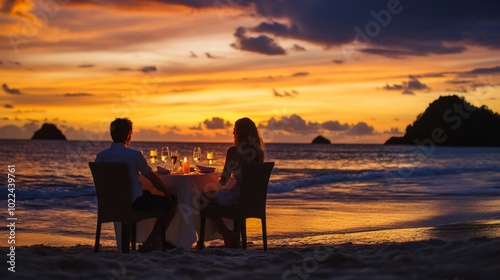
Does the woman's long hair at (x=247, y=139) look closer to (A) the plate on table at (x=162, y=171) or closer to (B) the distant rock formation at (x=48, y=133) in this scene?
(A) the plate on table at (x=162, y=171)

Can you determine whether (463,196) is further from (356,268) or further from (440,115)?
(440,115)

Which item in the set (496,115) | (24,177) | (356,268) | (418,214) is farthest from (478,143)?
(356,268)

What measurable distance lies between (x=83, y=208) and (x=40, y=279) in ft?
29.5

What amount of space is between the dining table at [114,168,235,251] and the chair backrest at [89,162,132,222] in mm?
391

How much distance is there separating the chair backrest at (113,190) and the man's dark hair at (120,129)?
26 cm

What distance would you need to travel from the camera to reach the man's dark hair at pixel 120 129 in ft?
20.4

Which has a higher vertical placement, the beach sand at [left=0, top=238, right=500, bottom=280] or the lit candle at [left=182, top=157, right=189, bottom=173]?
the lit candle at [left=182, top=157, right=189, bottom=173]

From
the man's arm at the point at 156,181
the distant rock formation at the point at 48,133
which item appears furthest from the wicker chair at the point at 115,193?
the distant rock formation at the point at 48,133

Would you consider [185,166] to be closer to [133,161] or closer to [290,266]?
[133,161]

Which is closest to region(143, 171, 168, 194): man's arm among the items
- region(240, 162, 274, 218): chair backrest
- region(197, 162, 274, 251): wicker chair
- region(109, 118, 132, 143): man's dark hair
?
region(109, 118, 132, 143): man's dark hair

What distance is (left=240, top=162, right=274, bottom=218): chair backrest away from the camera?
680 cm

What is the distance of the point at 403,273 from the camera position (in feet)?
13.1

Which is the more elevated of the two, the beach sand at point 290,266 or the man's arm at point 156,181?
the man's arm at point 156,181

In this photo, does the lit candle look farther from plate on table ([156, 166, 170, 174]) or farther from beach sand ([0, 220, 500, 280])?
beach sand ([0, 220, 500, 280])
